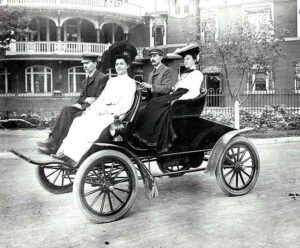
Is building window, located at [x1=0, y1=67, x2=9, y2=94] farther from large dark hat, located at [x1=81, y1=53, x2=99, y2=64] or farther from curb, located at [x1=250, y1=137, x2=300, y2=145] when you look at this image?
large dark hat, located at [x1=81, y1=53, x2=99, y2=64]

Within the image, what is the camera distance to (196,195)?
5.93 m

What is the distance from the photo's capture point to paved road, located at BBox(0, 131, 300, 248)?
13.2 ft

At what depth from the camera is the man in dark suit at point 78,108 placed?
5.30 meters

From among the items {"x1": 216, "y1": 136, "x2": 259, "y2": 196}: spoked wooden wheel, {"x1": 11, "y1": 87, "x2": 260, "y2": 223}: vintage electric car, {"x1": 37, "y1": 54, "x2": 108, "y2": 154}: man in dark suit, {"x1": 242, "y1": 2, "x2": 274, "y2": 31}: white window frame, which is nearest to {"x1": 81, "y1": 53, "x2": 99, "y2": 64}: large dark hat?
{"x1": 37, "y1": 54, "x2": 108, "y2": 154}: man in dark suit

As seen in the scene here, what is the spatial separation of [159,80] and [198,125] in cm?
103

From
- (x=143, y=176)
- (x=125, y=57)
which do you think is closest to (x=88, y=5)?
(x=125, y=57)

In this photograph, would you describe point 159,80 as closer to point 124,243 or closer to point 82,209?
point 82,209

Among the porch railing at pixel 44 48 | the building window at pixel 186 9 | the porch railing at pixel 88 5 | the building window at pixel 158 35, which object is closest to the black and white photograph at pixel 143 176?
the porch railing at pixel 44 48

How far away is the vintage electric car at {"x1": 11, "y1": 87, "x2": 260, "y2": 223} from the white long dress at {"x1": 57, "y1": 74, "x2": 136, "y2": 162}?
0.10 m

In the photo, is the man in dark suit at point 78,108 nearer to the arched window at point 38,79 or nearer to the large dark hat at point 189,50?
the large dark hat at point 189,50

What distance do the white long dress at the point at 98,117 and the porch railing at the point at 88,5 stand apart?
24363 millimetres

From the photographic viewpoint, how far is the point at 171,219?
473cm

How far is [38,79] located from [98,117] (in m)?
26.4

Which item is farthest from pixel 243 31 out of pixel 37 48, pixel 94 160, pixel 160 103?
pixel 37 48
